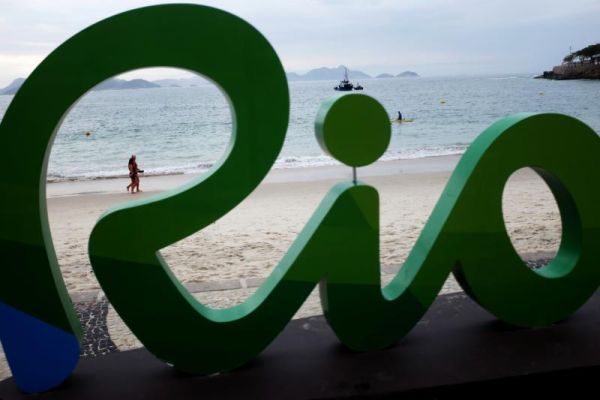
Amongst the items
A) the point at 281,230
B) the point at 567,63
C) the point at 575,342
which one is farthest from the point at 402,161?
the point at 567,63

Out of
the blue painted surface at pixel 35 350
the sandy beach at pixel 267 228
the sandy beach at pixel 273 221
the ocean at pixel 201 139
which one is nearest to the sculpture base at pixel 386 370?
the blue painted surface at pixel 35 350

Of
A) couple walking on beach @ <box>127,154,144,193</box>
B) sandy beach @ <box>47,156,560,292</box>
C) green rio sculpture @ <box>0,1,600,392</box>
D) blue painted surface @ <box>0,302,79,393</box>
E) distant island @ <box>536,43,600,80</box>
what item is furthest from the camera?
distant island @ <box>536,43,600,80</box>

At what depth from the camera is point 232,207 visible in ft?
11.3

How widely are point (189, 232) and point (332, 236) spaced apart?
92 cm

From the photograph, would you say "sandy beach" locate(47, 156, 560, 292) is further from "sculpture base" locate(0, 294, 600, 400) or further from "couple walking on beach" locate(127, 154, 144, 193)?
"sculpture base" locate(0, 294, 600, 400)

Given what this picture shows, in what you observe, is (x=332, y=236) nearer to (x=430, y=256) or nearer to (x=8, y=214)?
(x=430, y=256)

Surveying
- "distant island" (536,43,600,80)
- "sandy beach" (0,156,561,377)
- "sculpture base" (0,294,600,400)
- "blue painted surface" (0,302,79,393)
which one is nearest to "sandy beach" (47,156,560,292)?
"sandy beach" (0,156,561,377)

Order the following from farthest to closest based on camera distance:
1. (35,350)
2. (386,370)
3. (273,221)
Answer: (273,221) → (386,370) → (35,350)

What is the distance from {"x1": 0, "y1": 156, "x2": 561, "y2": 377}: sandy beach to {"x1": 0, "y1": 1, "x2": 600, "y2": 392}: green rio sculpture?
457mm

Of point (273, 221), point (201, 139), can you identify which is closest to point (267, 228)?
point (273, 221)

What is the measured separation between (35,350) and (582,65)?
313 feet

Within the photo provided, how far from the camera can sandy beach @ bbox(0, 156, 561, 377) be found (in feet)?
23.0

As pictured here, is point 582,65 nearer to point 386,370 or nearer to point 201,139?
point 201,139

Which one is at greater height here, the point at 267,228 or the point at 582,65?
the point at 582,65
